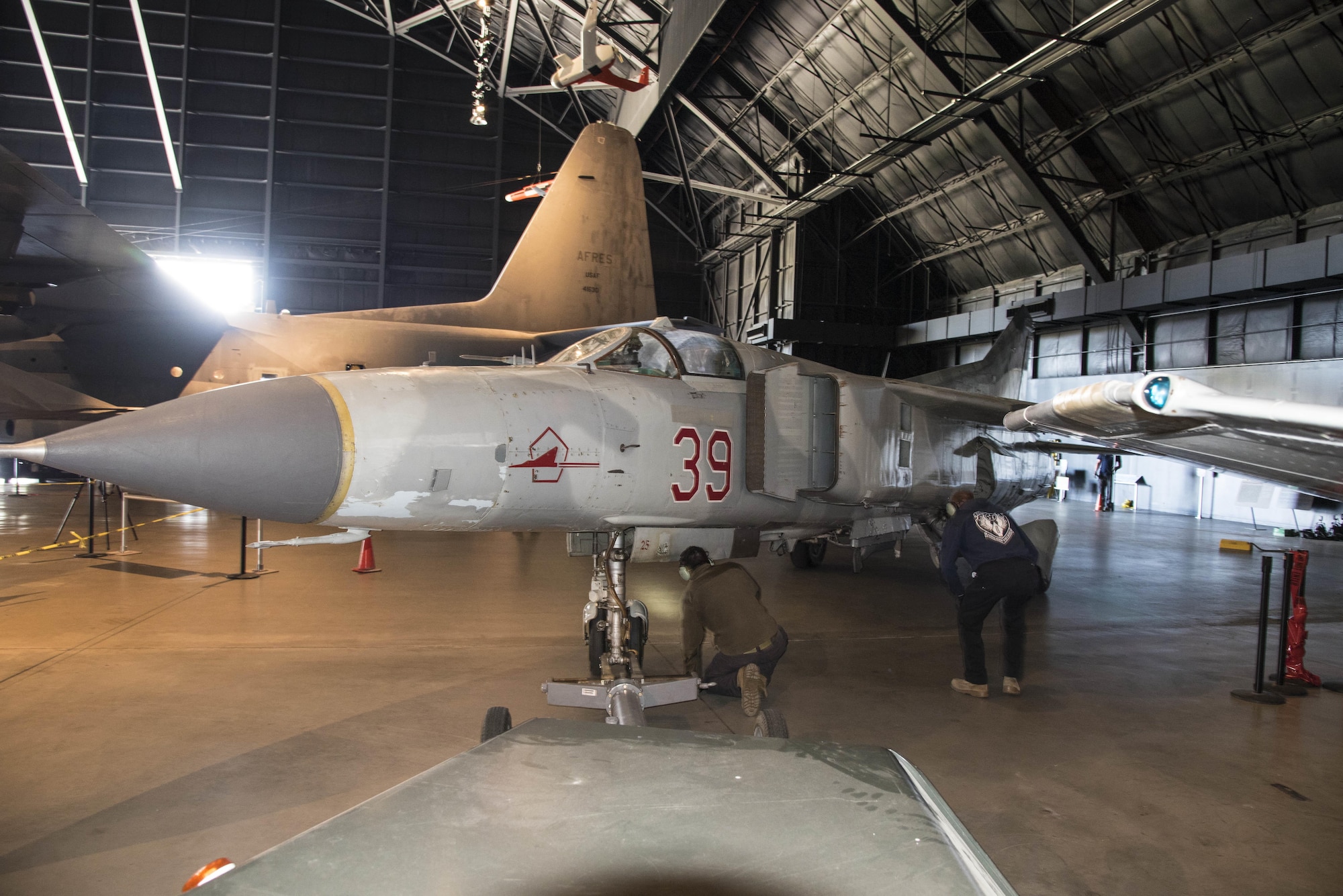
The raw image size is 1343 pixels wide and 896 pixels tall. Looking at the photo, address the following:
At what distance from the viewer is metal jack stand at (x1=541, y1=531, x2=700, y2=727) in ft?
13.9

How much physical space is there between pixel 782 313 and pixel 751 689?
Answer: 86.6 feet

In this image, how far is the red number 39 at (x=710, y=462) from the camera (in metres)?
5.28

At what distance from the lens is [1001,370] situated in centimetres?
1217

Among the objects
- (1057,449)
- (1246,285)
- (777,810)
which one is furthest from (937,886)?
(1246,285)

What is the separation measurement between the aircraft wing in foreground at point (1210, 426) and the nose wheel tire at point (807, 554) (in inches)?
284

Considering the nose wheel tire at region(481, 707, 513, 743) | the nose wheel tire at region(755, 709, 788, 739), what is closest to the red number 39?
the nose wheel tire at region(755, 709, 788, 739)

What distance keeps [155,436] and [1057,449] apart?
8375 mm

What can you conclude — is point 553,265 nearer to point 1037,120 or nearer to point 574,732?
point 1037,120

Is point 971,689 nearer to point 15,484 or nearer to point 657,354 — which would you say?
point 657,354

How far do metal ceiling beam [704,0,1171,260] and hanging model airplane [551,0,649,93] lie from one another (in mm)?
6497

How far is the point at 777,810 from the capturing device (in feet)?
4.31

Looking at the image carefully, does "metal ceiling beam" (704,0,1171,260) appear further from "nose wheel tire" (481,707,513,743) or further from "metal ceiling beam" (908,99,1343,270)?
"nose wheel tire" (481,707,513,743)

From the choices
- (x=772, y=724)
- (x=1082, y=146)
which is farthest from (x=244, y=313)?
(x=1082, y=146)

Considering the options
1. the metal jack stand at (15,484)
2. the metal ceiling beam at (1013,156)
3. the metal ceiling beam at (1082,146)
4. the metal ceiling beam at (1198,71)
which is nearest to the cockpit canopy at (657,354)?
the metal ceiling beam at (1013,156)
